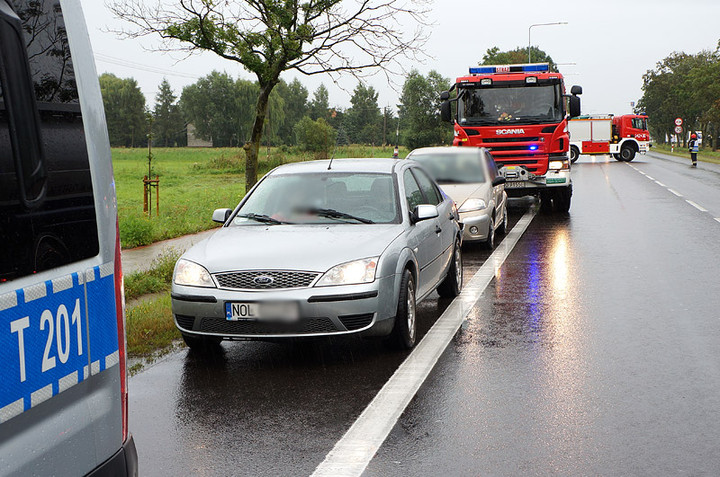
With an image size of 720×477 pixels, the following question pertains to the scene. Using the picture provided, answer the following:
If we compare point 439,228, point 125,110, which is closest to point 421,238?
point 439,228

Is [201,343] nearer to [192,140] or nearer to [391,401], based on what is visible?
[391,401]

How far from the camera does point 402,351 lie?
6543mm

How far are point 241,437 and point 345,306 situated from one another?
1.55m

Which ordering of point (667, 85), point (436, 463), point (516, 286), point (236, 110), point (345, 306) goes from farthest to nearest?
point (236, 110) < point (667, 85) < point (516, 286) < point (345, 306) < point (436, 463)

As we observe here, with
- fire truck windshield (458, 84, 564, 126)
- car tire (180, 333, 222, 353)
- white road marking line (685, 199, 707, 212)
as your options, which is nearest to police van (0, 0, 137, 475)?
car tire (180, 333, 222, 353)

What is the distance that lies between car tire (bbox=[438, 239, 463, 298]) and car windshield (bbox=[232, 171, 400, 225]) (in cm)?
162

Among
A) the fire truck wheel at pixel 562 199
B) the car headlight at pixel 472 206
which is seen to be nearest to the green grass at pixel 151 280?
the car headlight at pixel 472 206

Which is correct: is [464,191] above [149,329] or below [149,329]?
above

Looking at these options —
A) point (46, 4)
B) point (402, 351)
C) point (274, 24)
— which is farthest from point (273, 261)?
point (274, 24)

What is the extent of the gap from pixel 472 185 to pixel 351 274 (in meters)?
7.33

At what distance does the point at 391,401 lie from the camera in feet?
17.1

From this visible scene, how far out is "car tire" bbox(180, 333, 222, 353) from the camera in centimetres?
626

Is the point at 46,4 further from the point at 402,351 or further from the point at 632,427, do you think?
the point at 402,351

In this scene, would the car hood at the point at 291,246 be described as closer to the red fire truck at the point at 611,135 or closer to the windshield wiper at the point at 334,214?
the windshield wiper at the point at 334,214
